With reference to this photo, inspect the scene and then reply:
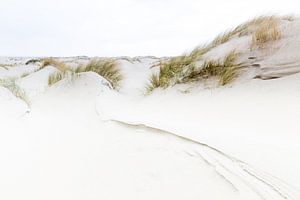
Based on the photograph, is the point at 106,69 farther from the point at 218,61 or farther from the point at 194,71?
the point at 218,61

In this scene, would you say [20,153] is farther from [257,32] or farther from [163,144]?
[257,32]

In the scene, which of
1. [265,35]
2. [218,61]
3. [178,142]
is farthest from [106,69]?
[178,142]

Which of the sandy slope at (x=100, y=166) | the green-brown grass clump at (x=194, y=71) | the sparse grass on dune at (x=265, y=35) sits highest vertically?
the sparse grass on dune at (x=265, y=35)

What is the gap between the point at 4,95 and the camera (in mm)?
5195

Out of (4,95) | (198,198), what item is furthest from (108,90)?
(198,198)

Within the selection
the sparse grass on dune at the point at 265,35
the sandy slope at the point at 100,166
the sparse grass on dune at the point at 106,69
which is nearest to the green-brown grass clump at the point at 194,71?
the sparse grass on dune at the point at 265,35

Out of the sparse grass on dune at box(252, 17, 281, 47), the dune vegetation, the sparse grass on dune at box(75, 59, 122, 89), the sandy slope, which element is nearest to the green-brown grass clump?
the dune vegetation

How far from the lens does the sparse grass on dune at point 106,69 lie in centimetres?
744

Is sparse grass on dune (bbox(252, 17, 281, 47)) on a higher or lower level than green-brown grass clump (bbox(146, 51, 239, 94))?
higher

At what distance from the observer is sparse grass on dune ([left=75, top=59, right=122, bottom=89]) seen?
7.44 metres

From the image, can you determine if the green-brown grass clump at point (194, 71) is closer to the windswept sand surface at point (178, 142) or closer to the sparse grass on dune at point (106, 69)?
the windswept sand surface at point (178, 142)

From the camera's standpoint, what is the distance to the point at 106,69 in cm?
766

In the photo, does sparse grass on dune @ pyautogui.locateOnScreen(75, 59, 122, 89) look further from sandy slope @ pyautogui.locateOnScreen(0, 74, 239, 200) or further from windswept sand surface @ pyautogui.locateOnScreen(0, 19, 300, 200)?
sandy slope @ pyautogui.locateOnScreen(0, 74, 239, 200)

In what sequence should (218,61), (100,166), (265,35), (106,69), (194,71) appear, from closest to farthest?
(100,166), (265,35), (218,61), (194,71), (106,69)
